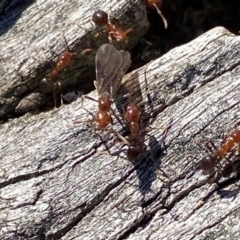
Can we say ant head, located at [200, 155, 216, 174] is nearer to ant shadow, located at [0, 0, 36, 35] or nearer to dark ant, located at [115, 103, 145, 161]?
dark ant, located at [115, 103, 145, 161]

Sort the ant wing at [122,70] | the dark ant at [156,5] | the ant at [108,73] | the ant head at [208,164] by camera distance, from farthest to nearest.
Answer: the dark ant at [156,5] < the ant wing at [122,70] < the ant at [108,73] < the ant head at [208,164]

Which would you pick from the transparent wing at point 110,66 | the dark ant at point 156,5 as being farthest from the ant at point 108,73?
the dark ant at point 156,5

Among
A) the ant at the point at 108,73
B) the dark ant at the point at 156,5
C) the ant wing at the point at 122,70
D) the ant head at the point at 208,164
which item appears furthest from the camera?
the dark ant at the point at 156,5

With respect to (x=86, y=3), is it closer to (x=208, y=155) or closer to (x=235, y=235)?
(x=208, y=155)

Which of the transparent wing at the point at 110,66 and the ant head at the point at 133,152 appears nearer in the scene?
the ant head at the point at 133,152

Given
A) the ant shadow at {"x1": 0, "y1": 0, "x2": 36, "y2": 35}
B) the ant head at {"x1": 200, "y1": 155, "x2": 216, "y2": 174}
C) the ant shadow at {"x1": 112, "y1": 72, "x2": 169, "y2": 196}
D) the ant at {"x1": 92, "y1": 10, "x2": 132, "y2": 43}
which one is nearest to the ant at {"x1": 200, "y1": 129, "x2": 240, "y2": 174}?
the ant head at {"x1": 200, "y1": 155, "x2": 216, "y2": 174}

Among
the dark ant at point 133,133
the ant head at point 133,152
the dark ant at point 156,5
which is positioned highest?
the dark ant at point 156,5

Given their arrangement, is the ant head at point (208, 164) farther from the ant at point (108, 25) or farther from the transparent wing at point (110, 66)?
the ant at point (108, 25)

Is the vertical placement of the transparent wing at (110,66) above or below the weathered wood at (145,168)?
above
